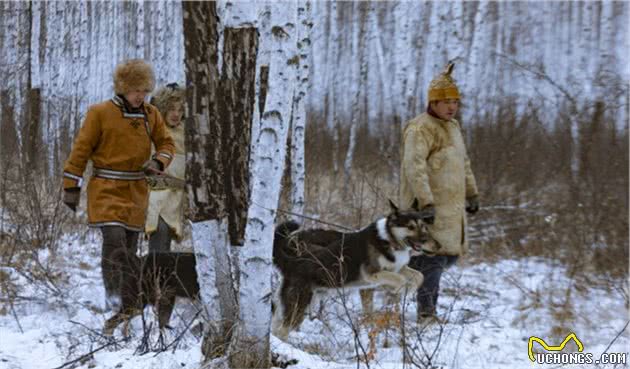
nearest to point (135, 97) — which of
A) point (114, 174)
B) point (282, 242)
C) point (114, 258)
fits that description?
point (114, 174)

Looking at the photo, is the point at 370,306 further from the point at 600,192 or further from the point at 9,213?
the point at 9,213

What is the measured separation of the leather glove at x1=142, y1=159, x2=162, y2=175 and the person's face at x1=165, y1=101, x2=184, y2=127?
2.33 ft

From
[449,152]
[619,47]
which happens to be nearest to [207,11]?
[449,152]

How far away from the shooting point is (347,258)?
192 inches

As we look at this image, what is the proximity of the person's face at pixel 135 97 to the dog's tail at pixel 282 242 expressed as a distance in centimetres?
127

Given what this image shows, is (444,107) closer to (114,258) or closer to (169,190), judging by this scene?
(169,190)

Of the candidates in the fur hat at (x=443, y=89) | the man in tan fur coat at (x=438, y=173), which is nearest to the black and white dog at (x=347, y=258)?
the man in tan fur coat at (x=438, y=173)

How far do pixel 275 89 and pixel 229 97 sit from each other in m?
0.51

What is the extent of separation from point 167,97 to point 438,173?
210 cm

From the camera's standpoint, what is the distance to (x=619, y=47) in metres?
10.0

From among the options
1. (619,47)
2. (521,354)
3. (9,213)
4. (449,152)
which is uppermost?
(619,47)

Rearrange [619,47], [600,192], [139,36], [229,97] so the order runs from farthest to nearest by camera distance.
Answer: [139,36] → [619,47] → [600,192] → [229,97]

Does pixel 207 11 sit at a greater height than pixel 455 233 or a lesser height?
greater

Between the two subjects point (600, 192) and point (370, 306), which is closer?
point (370, 306)
